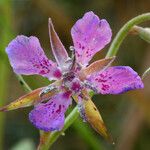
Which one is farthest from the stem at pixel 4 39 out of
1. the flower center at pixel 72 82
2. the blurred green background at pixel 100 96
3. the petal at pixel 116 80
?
the petal at pixel 116 80

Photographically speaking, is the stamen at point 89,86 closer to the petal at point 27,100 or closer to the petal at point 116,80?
the petal at point 116,80

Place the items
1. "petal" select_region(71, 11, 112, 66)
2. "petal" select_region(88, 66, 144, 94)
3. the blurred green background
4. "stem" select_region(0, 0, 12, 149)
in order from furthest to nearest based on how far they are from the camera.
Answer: the blurred green background → "stem" select_region(0, 0, 12, 149) → "petal" select_region(71, 11, 112, 66) → "petal" select_region(88, 66, 144, 94)

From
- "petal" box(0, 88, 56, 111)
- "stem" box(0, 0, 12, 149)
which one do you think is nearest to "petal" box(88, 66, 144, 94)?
"petal" box(0, 88, 56, 111)

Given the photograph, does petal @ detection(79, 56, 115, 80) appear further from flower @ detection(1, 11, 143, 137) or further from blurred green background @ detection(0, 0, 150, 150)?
blurred green background @ detection(0, 0, 150, 150)

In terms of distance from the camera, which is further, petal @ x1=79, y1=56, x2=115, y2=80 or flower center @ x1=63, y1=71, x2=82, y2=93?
flower center @ x1=63, y1=71, x2=82, y2=93

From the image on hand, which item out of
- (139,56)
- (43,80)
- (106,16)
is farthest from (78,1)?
(43,80)

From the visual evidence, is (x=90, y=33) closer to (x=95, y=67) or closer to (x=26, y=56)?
(x=95, y=67)

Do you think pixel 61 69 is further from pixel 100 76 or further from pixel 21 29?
pixel 21 29
